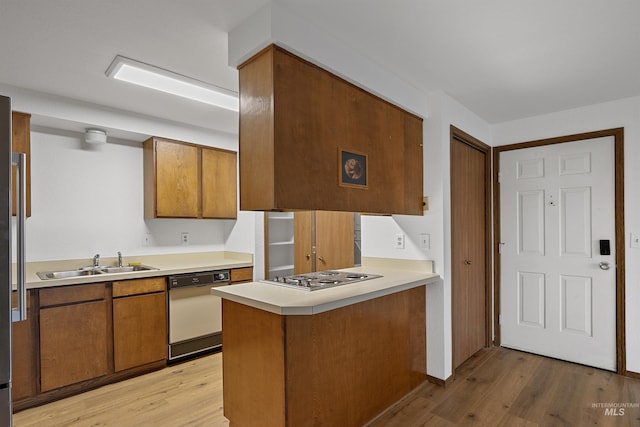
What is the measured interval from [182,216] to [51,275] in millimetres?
1156

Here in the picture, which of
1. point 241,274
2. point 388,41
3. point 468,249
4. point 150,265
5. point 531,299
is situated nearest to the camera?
point 388,41

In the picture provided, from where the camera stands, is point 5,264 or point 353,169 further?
point 353,169

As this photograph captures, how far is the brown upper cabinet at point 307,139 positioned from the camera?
5.83 ft

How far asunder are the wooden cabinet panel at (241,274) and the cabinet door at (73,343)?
1.17 metres

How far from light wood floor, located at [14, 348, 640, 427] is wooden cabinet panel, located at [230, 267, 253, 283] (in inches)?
35.4

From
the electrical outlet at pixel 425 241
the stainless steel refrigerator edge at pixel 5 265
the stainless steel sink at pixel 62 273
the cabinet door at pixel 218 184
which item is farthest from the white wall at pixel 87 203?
the electrical outlet at pixel 425 241

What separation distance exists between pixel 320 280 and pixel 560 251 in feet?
7.75

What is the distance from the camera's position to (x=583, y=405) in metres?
2.44

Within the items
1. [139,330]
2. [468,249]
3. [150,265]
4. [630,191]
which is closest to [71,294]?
[139,330]

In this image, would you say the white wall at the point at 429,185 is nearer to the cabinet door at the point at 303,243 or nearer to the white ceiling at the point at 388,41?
the white ceiling at the point at 388,41

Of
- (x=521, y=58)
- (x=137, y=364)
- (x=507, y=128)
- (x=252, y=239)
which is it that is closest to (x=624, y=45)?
(x=521, y=58)

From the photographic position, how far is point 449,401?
2.50 meters

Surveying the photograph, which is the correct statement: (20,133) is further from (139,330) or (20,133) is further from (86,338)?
(139,330)

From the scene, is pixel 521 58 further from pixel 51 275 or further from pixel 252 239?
pixel 51 275
